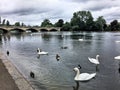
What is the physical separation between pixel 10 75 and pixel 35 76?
3168 millimetres

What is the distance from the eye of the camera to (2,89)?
41.5 feet

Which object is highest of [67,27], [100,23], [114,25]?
[100,23]

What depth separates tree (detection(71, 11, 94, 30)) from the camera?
168 m

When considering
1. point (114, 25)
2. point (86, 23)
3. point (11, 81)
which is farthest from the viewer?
point (114, 25)

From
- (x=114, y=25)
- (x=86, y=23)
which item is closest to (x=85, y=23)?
(x=86, y=23)

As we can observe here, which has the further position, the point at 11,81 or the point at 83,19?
the point at 83,19

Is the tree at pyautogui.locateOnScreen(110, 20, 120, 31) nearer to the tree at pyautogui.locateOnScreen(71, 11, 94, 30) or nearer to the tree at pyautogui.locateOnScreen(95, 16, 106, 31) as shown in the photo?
the tree at pyautogui.locateOnScreen(95, 16, 106, 31)

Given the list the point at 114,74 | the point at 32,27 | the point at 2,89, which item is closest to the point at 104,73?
the point at 114,74

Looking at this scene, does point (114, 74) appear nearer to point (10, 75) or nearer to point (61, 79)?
point (61, 79)

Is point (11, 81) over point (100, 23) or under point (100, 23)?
under

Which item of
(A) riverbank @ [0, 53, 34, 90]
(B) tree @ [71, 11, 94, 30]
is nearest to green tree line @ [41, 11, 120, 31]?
(B) tree @ [71, 11, 94, 30]

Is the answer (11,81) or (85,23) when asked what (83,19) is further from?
(11,81)

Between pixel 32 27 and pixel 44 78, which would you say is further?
pixel 32 27

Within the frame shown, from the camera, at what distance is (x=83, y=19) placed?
A: 170250mm
